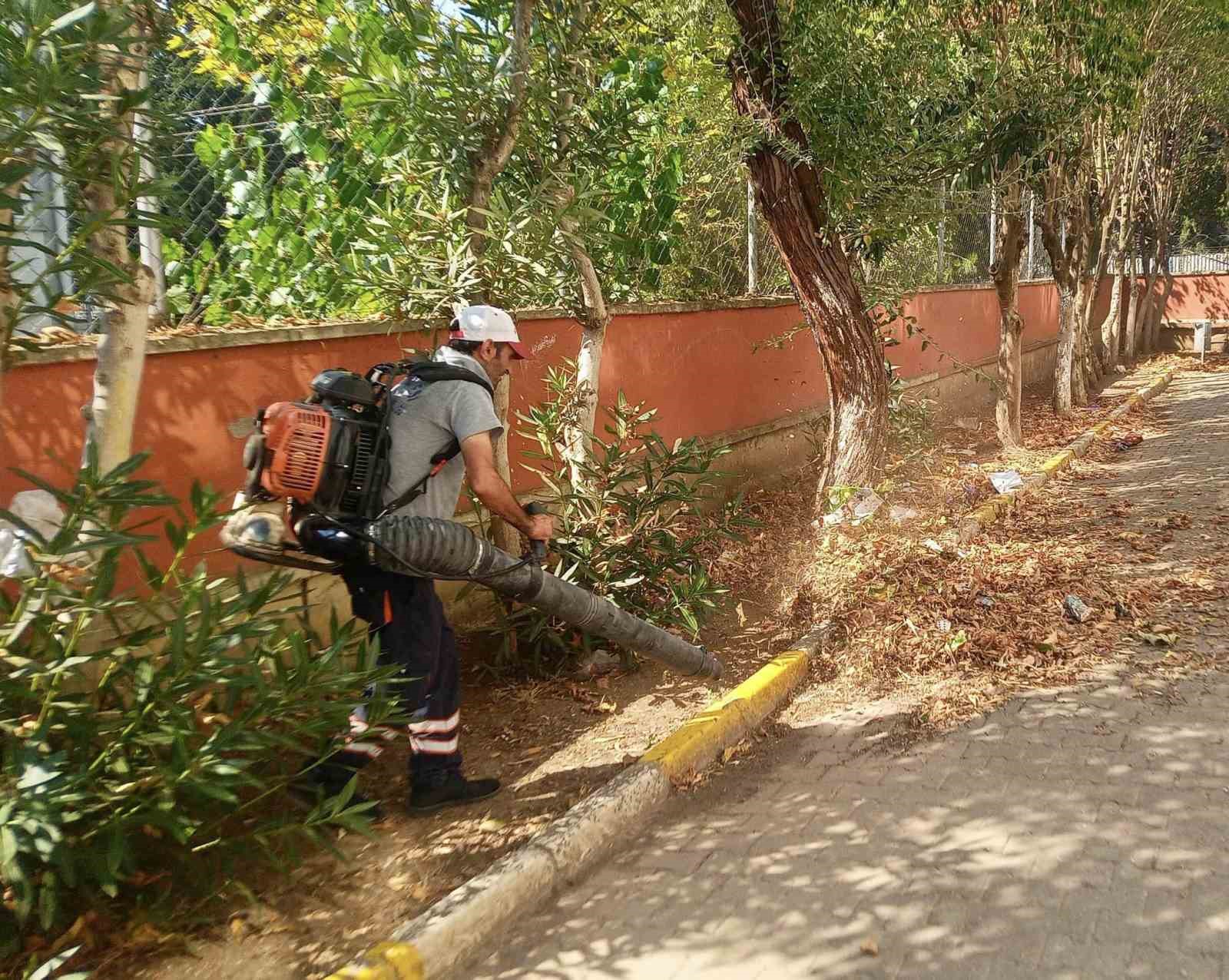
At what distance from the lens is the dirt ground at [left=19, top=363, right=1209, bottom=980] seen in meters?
3.34

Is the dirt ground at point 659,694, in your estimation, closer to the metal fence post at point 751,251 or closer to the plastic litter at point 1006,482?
the plastic litter at point 1006,482

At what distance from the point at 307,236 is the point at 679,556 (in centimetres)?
264

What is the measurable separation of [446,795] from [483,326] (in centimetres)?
186

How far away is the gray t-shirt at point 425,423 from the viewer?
414 centimetres

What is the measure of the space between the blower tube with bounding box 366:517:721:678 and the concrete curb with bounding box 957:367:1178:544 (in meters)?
3.89

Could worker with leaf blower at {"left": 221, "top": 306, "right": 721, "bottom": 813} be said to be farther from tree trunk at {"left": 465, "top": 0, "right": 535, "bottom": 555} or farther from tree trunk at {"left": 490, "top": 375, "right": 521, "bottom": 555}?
tree trunk at {"left": 490, "top": 375, "right": 521, "bottom": 555}

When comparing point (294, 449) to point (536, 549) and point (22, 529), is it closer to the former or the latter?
point (22, 529)

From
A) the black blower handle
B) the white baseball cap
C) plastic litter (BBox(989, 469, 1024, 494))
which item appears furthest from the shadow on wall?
the black blower handle

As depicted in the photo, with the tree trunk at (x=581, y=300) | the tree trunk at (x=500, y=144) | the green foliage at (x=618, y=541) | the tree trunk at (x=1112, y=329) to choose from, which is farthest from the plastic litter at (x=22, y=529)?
the tree trunk at (x=1112, y=329)

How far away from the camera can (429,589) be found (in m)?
4.23

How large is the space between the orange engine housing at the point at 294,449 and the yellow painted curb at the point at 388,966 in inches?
57.7

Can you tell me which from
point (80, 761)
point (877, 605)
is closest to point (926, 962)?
point (80, 761)

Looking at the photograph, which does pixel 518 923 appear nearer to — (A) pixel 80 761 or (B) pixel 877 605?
(A) pixel 80 761

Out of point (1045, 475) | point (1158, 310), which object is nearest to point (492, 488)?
point (1045, 475)
